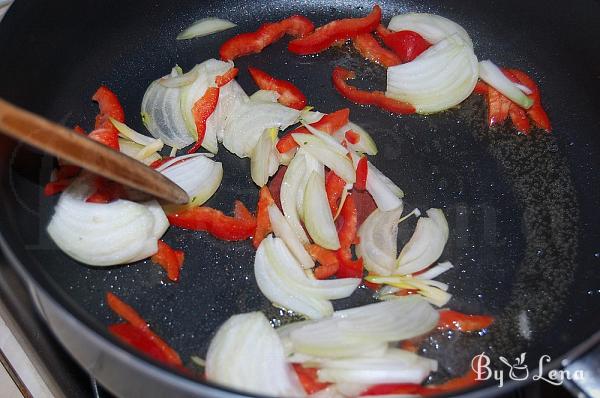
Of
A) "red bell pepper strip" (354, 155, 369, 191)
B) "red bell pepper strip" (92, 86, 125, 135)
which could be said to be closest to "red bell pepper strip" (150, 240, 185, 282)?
"red bell pepper strip" (92, 86, 125, 135)

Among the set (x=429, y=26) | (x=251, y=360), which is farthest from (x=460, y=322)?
(x=429, y=26)

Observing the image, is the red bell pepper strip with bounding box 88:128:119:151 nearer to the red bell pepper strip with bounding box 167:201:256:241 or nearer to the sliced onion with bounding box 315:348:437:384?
the red bell pepper strip with bounding box 167:201:256:241

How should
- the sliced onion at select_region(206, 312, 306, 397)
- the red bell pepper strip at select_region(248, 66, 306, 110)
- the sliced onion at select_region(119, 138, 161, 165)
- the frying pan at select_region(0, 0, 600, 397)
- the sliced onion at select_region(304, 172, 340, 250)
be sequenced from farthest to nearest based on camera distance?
the red bell pepper strip at select_region(248, 66, 306, 110), the sliced onion at select_region(119, 138, 161, 165), the sliced onion at select_region(304, 172, 340, 250), the frying pan at select_region(0, 0, 600, 397), the sliced onion at select_region(206, 312, 306, 397)

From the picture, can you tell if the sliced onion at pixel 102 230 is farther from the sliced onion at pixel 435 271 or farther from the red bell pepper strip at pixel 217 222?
the sliced onion at pixel 435 271

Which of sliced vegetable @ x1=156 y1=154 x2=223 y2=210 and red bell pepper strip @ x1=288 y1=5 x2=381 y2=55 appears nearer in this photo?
sliced vegetable @ x1=156 y1=154 x2=223 y2=210

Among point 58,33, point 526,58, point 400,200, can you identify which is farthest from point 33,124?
point 526,58

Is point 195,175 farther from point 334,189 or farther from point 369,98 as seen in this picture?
point 369,98
